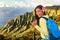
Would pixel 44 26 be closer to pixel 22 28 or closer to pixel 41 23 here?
pixel 41 23

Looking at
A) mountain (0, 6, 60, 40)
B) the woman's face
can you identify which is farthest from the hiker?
mountain (0, 6, 60, 40)

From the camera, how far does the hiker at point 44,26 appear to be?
1706cm

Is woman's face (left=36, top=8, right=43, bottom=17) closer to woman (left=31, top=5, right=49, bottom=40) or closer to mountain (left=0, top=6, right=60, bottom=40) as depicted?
woman (left=31, top=5, right=49, bottom=40)

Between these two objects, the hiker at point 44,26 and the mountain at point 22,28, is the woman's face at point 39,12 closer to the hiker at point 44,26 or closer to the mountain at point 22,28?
the hiker at point 44,26

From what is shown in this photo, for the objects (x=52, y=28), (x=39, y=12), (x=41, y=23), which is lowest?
(x=52, y=28)

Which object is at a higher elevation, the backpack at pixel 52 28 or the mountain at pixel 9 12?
the mountain at pixel 9 12

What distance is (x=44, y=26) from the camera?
1711 centimetres

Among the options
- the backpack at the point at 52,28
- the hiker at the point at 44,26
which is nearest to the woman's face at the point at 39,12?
the hiker at the point at 44,26

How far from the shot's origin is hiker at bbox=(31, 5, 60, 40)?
17.1 m

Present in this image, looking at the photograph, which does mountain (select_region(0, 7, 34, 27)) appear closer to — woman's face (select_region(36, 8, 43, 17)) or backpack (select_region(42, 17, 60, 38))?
woman's face (select_region(36, 8, 43, 17))

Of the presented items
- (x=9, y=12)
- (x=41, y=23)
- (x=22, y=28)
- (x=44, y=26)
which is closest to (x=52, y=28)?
(x=44, y=26)

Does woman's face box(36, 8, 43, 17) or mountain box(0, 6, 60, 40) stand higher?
woman's face box(36, 8, 43, 17)

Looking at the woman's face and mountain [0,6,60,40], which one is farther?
the woman's face

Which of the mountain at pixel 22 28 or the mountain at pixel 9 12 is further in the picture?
the mountain at pixel 9 12
